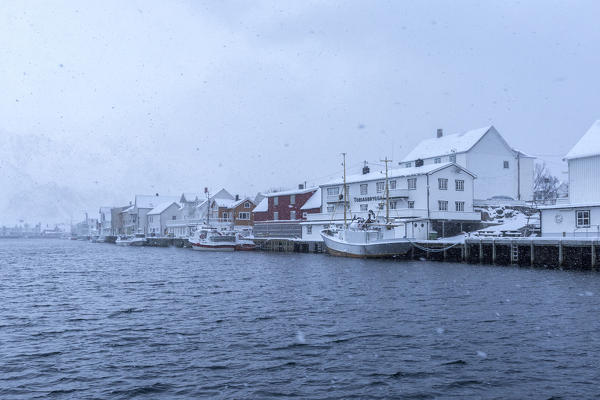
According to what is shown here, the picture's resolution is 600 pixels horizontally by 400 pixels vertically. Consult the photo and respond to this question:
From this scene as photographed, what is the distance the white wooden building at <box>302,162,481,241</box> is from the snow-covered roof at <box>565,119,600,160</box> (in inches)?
661

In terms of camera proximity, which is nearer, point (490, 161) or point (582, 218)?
point (582, 218)

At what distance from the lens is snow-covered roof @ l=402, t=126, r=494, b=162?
238 ft

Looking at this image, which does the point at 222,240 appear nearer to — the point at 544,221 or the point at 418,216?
the point at 418,216

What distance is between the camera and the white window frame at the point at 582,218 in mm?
43312

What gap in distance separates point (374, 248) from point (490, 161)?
26.5 m

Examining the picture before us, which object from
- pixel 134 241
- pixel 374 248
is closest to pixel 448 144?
pixel 374 248

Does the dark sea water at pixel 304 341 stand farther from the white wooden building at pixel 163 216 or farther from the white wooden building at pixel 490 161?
the white wooden building at pixel 163 216

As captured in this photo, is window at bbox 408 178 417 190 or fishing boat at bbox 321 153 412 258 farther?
window at bbox 408 178 417 190

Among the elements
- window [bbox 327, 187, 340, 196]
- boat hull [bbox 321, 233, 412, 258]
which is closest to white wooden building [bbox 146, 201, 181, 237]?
window [bbox 327, 187, 340, 196]

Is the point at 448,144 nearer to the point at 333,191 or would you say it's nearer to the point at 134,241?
the point at 333,191

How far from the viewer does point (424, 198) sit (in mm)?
62656

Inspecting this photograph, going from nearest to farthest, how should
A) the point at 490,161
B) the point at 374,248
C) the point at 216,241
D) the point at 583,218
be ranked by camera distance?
1. the point at 583,218
2. the point at 374,248
3. the point at 490,161
4. the point at 216,241

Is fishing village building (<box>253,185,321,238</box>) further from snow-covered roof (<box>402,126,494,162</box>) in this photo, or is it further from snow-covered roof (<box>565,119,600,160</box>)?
snow-covered roof (<box>565,119,600,160</box>)

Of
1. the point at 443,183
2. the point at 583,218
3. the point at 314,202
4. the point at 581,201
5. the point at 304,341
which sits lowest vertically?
the point at 304,341
